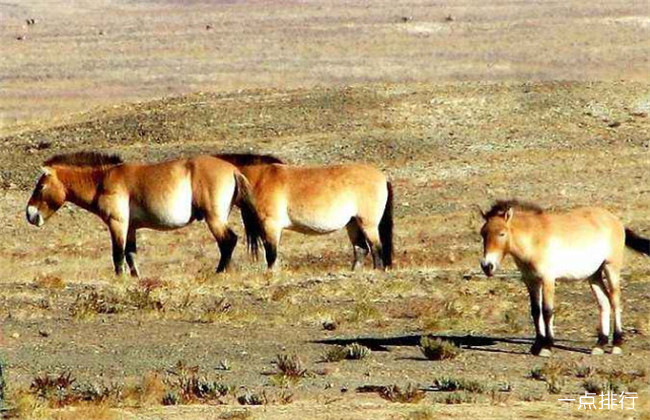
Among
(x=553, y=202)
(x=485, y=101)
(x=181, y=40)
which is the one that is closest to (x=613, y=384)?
(x=553, y=202)

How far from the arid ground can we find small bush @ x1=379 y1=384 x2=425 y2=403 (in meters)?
0.05

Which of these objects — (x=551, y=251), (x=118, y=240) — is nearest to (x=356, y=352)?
(x=551, y=251)

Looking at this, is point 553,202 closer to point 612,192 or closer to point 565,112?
point 612,192

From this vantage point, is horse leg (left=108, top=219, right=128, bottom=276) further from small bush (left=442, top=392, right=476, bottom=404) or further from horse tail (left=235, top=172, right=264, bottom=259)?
small bush (left=442, top=392, right=476, bottom=404)

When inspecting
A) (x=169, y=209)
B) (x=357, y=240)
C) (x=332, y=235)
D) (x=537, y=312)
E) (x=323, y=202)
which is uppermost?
(x=537, y=312)

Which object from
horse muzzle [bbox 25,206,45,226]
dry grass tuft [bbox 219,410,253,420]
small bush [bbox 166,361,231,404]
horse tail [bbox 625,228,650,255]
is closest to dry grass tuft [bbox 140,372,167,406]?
small bush [bbox 166,361,231,404]

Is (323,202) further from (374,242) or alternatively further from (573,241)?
(573,241)

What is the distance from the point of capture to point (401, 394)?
12422 millimetres

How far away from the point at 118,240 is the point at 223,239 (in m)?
1.36

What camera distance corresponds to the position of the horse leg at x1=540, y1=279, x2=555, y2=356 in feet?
47.4

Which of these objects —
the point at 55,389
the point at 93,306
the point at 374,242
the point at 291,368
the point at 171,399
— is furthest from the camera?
the point at 374,242

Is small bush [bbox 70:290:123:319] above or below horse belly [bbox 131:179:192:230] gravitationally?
below

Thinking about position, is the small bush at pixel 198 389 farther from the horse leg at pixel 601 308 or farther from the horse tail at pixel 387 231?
the horse tail at pixel 387 231

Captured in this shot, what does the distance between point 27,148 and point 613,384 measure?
89.7 feet
